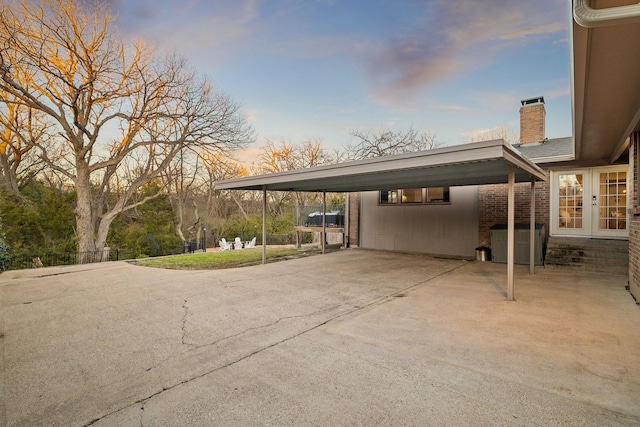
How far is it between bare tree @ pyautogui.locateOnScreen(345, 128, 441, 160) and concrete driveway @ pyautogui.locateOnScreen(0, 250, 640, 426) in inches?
617

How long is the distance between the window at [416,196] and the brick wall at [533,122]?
4017mm

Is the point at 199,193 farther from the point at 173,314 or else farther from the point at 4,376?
the point at 4,376

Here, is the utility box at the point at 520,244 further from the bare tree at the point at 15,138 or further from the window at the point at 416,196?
the bare tree at the point at 15,138

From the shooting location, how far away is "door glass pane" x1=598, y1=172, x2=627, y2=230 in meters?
8.29

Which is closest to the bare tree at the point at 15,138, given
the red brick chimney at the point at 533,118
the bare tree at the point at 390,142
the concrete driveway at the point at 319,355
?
the concrete driveway at the point at 319,355

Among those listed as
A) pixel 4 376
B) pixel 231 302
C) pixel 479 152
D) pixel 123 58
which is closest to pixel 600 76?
pixel 479 152

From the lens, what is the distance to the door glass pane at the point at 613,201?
8289 millimetres

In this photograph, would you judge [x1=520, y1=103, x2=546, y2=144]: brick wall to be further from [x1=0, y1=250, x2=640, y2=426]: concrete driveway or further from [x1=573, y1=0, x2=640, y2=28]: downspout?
[x1=573, y1=0, x2=640, y2=28]: downspout

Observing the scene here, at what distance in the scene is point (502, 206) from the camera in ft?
31.4

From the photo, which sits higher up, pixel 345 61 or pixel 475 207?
pixel 345 61

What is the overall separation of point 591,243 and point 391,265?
5.20 meters

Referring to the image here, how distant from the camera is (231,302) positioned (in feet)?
16.3

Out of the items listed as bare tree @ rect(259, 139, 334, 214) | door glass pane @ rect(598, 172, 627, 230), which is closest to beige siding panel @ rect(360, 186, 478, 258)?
door glass pane @ rect(598, 172, 627, 230)

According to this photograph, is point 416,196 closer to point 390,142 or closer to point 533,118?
point 533,118
